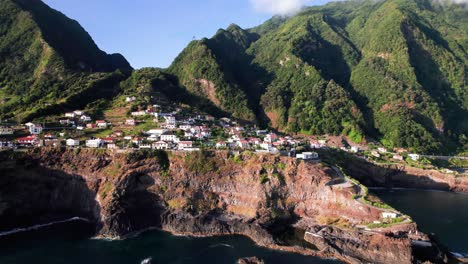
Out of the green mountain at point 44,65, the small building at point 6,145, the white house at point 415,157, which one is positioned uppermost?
the green mountain at point 44,65

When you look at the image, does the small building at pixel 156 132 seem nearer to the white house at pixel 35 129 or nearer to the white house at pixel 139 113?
the white house at pixel 139 113

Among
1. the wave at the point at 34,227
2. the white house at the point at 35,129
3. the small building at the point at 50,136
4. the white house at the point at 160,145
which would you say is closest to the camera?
the wave at the point at 34,227

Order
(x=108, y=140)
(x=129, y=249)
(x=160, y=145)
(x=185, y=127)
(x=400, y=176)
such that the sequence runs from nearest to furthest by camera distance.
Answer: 1. (x=129, y=249)
2. (x=160, y=145)
3. (x=108, y=140)
4. (x=185, y=127)
5. (x=400, y=176)

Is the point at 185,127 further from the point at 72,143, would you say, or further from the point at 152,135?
the point at 72,143

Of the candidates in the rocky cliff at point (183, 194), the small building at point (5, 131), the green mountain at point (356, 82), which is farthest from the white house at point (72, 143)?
the green mountain at point (356, 82)

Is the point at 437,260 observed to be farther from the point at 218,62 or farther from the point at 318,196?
the point at 218,62

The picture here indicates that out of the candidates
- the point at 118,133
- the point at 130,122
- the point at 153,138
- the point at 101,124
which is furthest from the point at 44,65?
the point at 153,138
